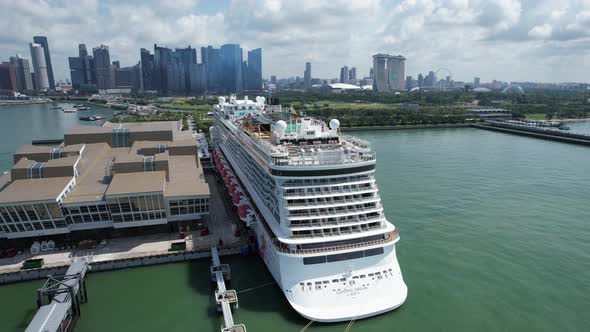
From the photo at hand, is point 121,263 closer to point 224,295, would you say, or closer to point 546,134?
point 224,295

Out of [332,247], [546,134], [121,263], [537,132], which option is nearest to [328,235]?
[332,247]

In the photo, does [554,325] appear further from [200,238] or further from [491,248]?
[200,238]

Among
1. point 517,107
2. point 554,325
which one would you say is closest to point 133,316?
point 554,325

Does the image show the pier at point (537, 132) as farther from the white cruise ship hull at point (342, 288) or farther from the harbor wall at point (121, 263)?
the harbor wall at point (121, 263)

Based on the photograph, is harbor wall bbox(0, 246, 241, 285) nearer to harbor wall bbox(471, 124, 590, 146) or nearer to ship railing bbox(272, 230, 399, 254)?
ship railing bbox(272, 230, 399, 254)

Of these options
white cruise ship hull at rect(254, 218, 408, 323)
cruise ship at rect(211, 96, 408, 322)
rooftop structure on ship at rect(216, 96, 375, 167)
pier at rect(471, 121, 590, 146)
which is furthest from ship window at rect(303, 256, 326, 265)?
pier at rect(471, 121, 590, 146)

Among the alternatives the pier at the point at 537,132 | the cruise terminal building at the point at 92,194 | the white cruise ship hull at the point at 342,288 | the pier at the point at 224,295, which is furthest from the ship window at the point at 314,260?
the pier at the point at 537,132
